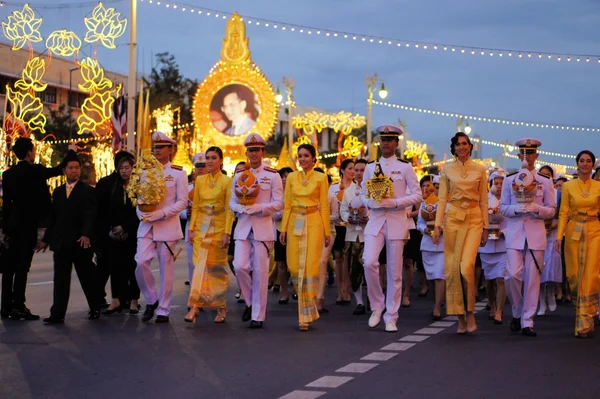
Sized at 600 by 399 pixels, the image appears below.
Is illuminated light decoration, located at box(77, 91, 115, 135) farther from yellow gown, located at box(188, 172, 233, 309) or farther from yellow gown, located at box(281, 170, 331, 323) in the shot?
yellow gown, located at box(281, 170, 331, 323)

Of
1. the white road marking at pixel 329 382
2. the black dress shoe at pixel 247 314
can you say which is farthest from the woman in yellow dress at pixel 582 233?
the white road marking at pixel 329 382

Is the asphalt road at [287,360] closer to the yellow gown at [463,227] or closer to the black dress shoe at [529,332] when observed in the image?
the black dress shoe at [529,332]

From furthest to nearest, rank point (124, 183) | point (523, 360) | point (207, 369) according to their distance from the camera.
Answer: point (124, 183) < point (523, 360) < point (207, 369)

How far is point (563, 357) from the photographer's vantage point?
955cm

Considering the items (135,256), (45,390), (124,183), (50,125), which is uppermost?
(50,125)

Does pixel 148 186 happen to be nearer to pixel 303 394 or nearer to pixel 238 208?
pixel 238 208

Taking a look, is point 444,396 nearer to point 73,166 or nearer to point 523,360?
point 523,360

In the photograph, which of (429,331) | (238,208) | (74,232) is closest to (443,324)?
(429,331)

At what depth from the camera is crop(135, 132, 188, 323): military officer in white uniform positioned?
12250mm

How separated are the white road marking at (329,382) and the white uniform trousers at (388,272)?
333cm

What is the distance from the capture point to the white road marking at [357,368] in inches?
339

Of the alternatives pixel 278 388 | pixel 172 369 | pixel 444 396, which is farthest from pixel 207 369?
pixel 444 396

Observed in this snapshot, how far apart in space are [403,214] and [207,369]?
3954 mm

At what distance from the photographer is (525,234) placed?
11.6 m
